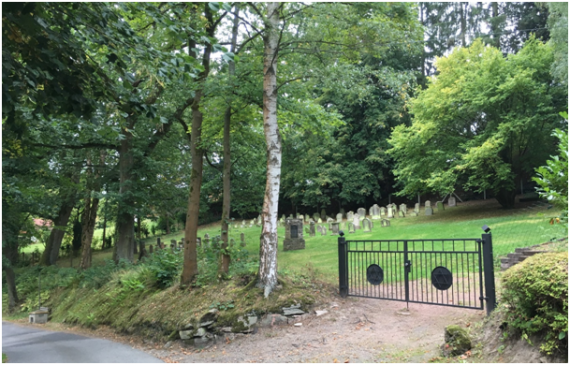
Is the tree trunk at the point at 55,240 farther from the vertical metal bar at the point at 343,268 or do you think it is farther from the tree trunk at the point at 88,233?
the vertical metal bar at the point at 343,268

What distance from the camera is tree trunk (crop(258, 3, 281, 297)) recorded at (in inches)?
339

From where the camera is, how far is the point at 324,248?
16.8 m

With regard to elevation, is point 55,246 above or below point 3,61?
below

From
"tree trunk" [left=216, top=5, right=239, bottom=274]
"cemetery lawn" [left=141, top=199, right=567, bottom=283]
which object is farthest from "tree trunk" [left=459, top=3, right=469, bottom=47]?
"tree trunk" [left=216, top=5, right=239, bottom=274]

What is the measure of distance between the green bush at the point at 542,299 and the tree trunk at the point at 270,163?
4.81m

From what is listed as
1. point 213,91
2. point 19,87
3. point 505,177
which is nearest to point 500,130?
point 505,177

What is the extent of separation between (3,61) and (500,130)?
882 inches

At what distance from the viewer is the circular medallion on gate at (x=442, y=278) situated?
6.89 meters

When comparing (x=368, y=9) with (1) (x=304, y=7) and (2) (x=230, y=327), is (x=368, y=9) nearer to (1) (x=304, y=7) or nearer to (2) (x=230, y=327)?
(1) (x=304, y=7)

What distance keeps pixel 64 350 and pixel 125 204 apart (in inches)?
277

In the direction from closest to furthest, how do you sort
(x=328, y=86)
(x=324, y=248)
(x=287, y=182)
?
(x=328, y=86)
(x=324, y=248)
(x=287, y=182)

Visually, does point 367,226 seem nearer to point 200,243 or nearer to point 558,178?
point 200,243

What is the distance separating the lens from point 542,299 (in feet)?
14.1

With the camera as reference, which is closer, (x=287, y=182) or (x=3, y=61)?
(x=3, y=61)
